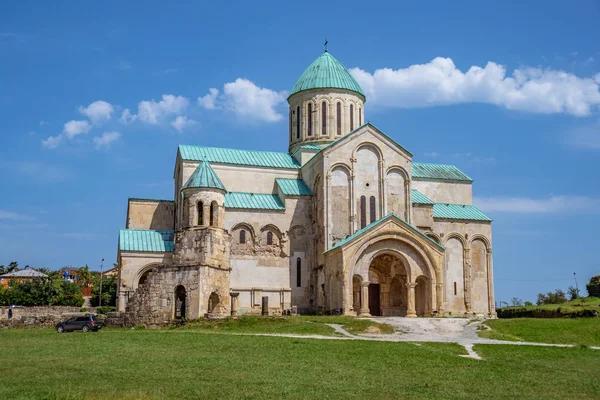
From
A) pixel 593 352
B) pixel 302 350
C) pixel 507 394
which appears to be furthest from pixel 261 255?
pixel 507 394

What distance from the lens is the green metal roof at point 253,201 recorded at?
40125 mm

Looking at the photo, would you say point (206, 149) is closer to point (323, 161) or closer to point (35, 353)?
point (323, 161)

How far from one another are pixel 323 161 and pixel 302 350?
63.6 feet

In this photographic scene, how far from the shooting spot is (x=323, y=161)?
39.4 m

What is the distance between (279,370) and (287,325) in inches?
505

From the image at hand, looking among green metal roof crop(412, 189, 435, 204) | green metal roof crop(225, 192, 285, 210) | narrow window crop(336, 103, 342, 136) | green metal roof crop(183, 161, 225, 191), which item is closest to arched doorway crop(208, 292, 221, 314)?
green metal roof crop(183, 161, 225, 191)

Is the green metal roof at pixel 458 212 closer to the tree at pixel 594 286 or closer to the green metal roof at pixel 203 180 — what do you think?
the tree at pixel 594 286

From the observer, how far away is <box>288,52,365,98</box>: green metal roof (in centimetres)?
4453

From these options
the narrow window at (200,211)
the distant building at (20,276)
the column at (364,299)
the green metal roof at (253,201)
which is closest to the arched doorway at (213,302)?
the narrow window at (200,211)

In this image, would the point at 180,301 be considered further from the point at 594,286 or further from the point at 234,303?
the point at 594,286

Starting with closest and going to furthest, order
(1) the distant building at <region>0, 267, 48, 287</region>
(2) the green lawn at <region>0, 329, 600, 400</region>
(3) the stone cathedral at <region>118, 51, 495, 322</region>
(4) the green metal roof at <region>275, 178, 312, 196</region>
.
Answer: (2) the green lawn at <region>0, 329, 600, 400</region>
(3) the stone cathedral at <region>118, 51, 495, 322</region>
(4) the green metal roof at <region>275, 178, 312, 196</region>
(1) the distant building at <region>0, 267, 48, 287</region>

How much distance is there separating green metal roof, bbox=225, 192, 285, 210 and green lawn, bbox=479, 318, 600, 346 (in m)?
14.9

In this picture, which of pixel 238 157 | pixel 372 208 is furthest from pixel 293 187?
pixel 372 208

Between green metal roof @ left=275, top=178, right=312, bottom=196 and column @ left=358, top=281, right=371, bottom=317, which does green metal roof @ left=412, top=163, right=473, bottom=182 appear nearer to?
green metal roof @ left=275, top=178, right=312, bottom=196
